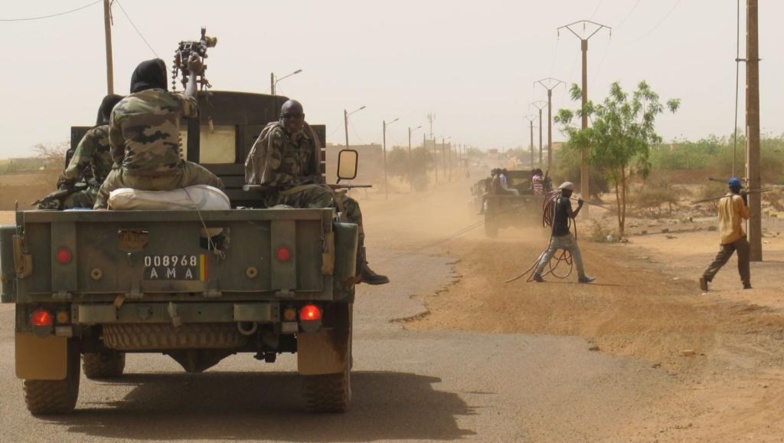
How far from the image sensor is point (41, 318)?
8.39 m

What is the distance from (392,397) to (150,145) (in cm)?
279

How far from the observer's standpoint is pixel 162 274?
8.36 meters

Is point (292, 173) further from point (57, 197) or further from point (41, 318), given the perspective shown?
point (41, 318)

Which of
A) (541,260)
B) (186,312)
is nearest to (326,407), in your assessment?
(186,312)

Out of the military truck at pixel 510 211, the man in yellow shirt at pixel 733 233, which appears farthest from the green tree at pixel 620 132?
the man in yellow shirt at pixel 733 233

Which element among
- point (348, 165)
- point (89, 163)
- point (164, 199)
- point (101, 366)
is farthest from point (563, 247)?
point (164, 199)

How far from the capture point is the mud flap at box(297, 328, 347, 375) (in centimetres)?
863

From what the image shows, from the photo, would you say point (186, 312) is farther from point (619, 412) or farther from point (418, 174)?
point (418, 174)

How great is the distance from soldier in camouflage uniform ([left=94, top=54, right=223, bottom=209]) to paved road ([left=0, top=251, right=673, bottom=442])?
5.37 ft

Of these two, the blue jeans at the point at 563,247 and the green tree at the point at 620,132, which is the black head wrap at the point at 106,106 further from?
the green tree at the point at 620,132

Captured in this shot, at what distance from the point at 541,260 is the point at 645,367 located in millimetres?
9018

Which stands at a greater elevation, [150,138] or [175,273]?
[150,138]

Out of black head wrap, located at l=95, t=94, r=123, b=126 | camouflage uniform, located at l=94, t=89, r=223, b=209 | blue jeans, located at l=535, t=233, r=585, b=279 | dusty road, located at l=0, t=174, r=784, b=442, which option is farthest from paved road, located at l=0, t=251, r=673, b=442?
blue jeans, located at l=535, t=233, r=585, b=279

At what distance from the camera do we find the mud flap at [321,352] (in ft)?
28.3
